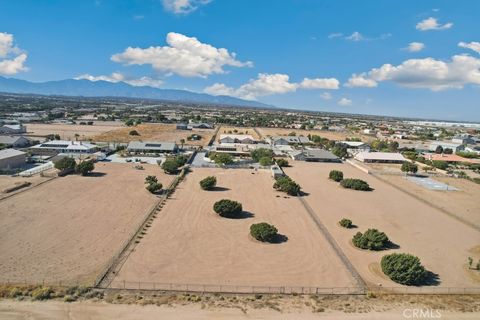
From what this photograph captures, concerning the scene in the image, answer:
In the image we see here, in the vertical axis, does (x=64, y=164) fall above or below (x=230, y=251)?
above

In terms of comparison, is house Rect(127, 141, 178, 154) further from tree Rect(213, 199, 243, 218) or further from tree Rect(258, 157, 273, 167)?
tree Rect(213, 199, 243, 218)

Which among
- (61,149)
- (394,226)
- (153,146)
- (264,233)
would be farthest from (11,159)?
(394,226)

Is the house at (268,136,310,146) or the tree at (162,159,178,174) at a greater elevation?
the house at (268,136,310,146)

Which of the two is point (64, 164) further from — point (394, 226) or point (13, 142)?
point (394, 226)

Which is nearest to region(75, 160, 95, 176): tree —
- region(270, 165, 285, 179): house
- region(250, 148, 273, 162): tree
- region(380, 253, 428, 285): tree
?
region(270, 165, 285, 179): house

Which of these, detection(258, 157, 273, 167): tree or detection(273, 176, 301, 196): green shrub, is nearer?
detection(273, 176, 301, 196): green shrub

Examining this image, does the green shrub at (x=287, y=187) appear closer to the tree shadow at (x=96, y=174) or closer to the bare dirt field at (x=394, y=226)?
the bare dirt field at (x=394, y=226)
